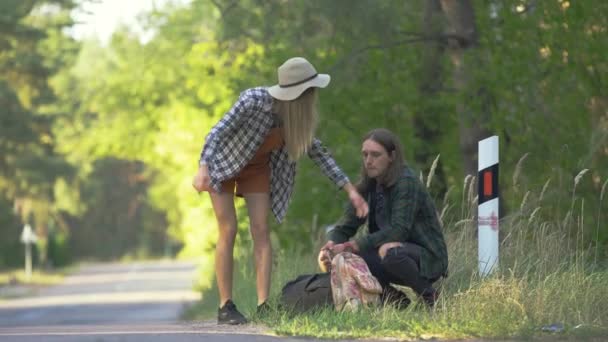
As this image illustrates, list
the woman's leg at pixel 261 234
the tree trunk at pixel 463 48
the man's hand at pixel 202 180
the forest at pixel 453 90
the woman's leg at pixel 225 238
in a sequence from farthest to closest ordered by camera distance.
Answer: the tree trunk at pixel 463 48 → the forest at pixel 453 90 → the woman's leg at pixel 261 234 → the woman's leg at pixel 225 238 → the man's hand at pixel 202 180

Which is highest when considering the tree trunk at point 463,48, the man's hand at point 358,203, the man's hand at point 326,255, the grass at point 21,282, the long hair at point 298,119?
the tree trunk at point 463,48

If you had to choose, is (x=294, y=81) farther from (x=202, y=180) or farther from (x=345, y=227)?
(x=345, y=227)

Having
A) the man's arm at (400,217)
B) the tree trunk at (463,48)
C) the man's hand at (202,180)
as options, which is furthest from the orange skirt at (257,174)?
→ the tree trunk at (463,48)

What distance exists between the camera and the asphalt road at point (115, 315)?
313 inches

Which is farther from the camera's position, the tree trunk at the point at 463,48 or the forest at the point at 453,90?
the tree trunk at the point at 463,48

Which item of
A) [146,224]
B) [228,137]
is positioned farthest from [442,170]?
[146,224]

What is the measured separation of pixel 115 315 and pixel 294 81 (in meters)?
19.8

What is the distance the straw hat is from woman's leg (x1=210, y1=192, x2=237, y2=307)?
746 millimetres

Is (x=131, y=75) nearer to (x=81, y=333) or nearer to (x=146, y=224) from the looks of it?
(x=81, y=333)

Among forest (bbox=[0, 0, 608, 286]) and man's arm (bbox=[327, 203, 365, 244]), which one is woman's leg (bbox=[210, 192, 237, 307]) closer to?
man's arm (bbox=[327, 203, 365, 244])

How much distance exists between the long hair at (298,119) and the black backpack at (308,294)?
81cm

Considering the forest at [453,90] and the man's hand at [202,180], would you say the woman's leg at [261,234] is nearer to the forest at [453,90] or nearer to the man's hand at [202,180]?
the man's hand at [202,180]

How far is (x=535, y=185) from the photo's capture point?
1237cm

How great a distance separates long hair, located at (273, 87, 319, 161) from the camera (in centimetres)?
892
